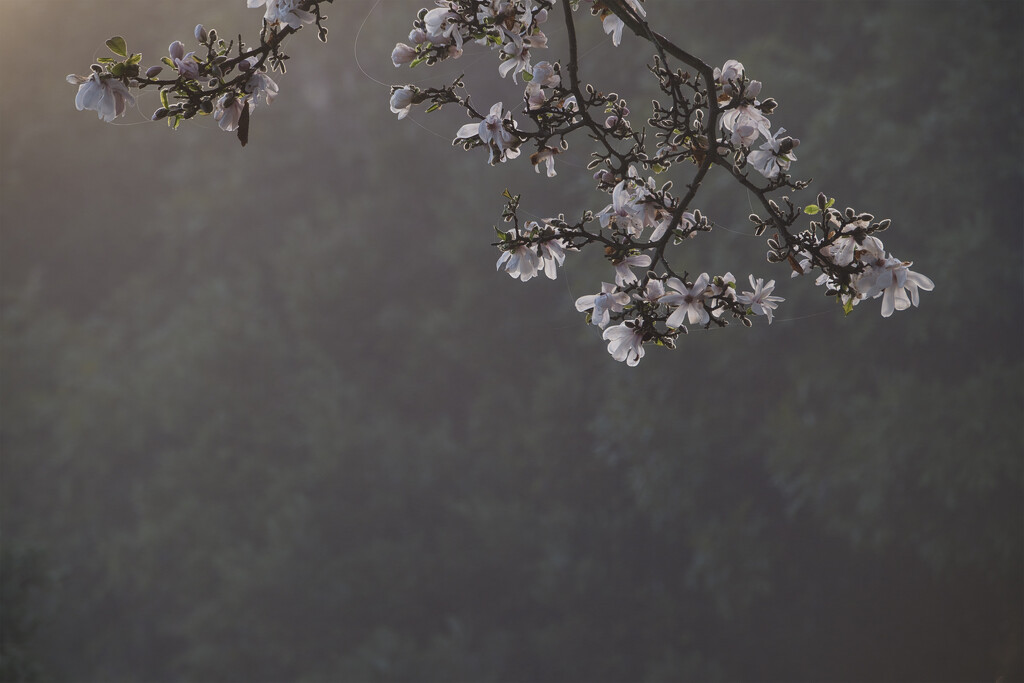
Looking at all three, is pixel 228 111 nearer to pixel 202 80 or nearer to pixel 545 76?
pixel 202 80

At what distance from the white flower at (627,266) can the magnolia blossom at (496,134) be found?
0.70 feet

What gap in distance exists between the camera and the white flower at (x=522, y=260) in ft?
4.30

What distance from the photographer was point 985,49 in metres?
4.82

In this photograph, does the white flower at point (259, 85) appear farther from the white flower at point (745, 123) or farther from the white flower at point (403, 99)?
the white flower at point (745, 123)

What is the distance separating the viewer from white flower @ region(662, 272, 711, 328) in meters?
1.16

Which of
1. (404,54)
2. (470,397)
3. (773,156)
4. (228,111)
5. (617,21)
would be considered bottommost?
(228,111)

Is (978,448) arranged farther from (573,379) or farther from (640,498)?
(573,379)

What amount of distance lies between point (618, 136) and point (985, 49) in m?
4.34

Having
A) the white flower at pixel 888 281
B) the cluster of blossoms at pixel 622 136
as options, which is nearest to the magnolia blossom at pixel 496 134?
the cluster of blossoms at pixel 622 136

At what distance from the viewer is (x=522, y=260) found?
1.32 meters

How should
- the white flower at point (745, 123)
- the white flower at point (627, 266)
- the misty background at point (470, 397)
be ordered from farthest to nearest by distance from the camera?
the misty background at point (470, 397), the white flower at point (627, 266), the white flower at point (745, 123)

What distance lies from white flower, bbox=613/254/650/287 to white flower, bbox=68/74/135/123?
2.13 feet

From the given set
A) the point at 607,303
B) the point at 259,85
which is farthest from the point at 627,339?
the point at 259,85

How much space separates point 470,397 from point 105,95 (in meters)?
4.93
